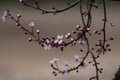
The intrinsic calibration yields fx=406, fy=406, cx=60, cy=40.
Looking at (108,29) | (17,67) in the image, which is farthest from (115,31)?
(17,67)

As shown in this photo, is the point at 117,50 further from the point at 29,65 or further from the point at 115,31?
the point at 29,65

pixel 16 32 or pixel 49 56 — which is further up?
pixel 16 32

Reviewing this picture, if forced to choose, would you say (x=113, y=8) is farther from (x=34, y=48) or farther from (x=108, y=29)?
(x=34, y=48)

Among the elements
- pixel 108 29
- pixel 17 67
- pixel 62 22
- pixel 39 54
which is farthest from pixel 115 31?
pixel 17 67

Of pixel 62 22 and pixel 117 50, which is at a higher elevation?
pixel 62 22

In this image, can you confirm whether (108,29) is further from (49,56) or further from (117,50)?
(49,56)

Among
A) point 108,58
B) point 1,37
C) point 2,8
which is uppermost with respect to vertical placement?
point 2,8

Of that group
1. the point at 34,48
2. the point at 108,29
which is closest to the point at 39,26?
the point at 34,48
